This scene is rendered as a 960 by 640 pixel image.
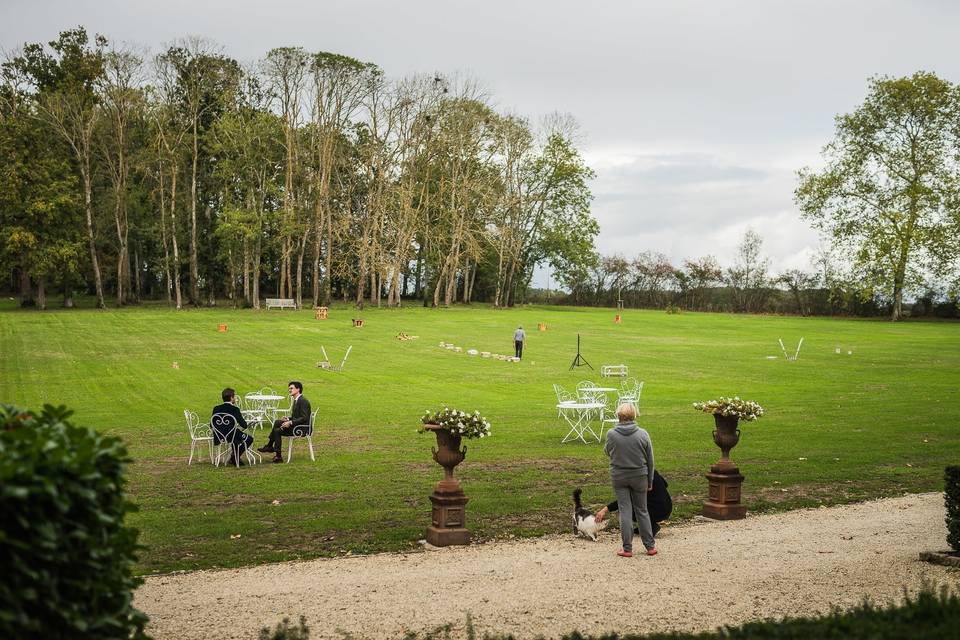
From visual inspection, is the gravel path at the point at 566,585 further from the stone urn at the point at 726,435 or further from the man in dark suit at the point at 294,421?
the man in dark suit at the point at 294,421

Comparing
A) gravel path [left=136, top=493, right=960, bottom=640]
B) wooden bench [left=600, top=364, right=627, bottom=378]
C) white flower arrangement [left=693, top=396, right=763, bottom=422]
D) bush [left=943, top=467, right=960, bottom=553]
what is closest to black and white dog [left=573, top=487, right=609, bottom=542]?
gravel path [left=136, top=493, right=960, bottom=640]

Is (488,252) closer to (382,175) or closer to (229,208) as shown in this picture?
(382,175)

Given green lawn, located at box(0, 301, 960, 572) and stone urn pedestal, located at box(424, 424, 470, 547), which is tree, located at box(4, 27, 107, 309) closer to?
green lawn, located at box(0, 301, 960, 572)

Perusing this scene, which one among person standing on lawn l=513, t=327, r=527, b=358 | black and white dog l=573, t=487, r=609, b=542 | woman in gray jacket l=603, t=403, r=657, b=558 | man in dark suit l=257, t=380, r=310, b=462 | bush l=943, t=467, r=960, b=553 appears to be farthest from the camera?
person standing on lawn l=513, t=327, r=527, b=358

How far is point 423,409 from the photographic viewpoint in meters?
24.9

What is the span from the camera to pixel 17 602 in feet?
13.6

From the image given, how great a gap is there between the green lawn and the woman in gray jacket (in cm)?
155

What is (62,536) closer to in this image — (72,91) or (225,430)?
(225,430)

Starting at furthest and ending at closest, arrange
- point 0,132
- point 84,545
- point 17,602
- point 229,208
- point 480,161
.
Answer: point 480,161
point 229,208
point 0,132
point 84,545
point 17,602

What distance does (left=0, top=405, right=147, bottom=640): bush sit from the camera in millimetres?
Answer: 4172

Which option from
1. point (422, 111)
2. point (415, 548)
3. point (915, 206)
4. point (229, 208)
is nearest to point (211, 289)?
point (229, 208)

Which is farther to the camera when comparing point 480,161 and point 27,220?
point 480,161

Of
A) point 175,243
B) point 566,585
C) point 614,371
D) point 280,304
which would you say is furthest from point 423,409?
point 175,243

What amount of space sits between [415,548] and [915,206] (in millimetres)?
70815
